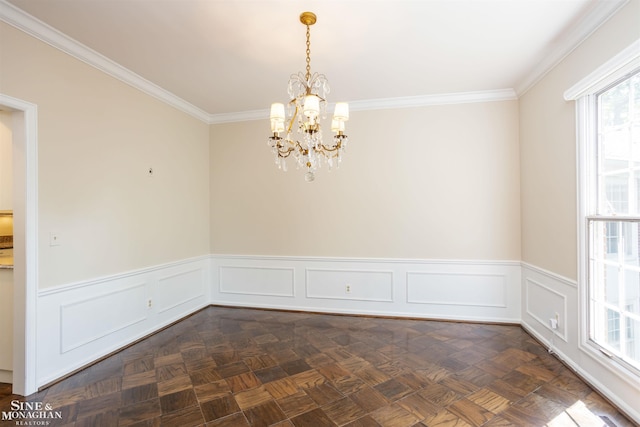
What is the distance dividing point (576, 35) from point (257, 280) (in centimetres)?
436

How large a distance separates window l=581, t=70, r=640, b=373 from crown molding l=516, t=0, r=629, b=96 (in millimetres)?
477

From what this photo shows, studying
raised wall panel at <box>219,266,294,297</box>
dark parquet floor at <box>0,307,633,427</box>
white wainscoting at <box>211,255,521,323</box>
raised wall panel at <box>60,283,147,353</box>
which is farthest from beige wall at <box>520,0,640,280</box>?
raised wall panel at <box>60,283,147,353</box>

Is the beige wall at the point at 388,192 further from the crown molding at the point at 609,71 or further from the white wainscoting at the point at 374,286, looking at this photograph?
the crown molding at the point at 609,71

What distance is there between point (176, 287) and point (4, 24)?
293cm

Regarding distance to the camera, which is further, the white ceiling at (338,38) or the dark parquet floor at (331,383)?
the white ceiling at (338,38)

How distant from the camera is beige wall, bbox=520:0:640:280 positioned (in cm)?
218

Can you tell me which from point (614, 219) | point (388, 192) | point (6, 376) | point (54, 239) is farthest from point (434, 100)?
point (6, 376)

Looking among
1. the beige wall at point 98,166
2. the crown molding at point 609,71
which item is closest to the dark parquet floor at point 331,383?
the beige wall at point 98,166

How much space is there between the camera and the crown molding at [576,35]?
2.12 m

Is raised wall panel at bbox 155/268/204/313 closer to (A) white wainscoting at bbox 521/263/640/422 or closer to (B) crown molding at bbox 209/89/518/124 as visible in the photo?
(B) crown molding at bbox 209/89/518/124

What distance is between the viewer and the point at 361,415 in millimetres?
2037

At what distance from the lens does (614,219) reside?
217cm

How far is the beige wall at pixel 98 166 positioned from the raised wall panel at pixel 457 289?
3142 mm

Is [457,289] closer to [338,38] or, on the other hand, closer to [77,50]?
[338,38]
